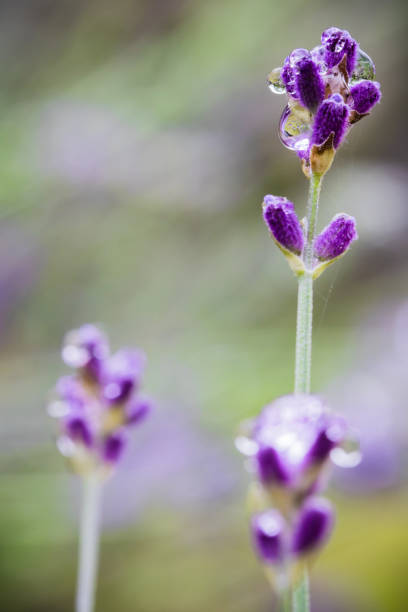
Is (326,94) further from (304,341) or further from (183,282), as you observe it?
(183,282)

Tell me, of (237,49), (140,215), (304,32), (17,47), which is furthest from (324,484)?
(17,47)

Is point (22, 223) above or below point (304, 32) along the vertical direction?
below

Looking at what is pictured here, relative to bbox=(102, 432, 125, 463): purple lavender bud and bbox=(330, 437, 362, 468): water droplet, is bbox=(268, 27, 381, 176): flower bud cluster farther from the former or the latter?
bbox=(102, 432, 125, 463): purple lavender bud

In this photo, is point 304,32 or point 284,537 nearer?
point 284,537

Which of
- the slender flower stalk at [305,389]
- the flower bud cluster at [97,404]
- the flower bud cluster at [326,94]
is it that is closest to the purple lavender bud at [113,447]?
the flower bud cluster at [97,404]

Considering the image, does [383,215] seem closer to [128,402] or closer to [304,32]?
[304,32]

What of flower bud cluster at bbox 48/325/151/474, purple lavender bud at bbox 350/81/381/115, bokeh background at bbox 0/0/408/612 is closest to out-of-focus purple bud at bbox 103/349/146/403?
flower bud cluster at bbox 48/325/151/474
